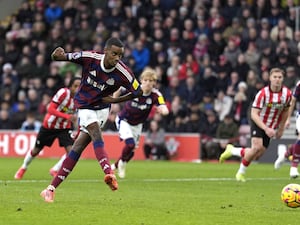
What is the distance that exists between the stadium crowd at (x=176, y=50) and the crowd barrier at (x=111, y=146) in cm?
39

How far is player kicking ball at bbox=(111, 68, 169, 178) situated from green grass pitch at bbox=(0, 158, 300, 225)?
0.41 metres

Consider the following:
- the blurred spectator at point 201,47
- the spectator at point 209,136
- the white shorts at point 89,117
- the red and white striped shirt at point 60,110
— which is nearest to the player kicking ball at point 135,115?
the red and white striped shirt at point 60,110

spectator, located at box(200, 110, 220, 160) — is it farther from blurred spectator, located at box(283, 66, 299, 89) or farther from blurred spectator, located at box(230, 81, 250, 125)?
blurred spectator, located at box(283, 66, 299, 89)

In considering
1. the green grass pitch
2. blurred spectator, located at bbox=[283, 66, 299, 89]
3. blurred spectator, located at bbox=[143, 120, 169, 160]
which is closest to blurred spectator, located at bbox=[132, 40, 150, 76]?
blurred spectator, located at bbox=[143, 120, 169, 160]

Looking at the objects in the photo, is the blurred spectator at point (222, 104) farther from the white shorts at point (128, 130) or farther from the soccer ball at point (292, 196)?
the soccer ball at point (292, 196)

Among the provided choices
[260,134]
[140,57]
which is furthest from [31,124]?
[260,134]

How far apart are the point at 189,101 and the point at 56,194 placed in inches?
571

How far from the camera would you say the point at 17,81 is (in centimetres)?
3030

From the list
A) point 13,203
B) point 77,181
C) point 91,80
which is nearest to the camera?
point 13,203

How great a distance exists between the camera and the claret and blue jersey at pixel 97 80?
38.9 feet

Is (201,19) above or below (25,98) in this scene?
above

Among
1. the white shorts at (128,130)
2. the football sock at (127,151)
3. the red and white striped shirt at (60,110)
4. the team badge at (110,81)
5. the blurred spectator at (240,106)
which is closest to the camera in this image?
the team badge at (110,81)

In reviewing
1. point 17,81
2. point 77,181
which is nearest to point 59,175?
point 77,181

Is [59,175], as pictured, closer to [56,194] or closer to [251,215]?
[56,194]
